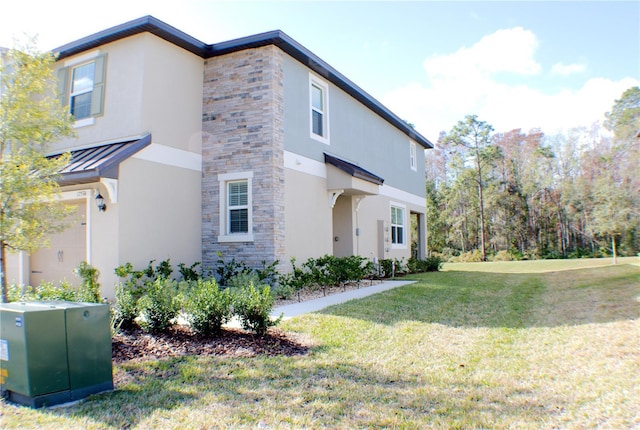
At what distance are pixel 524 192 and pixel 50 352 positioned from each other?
37531mm

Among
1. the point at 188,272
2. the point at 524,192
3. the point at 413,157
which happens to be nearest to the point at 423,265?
the point at 413,157

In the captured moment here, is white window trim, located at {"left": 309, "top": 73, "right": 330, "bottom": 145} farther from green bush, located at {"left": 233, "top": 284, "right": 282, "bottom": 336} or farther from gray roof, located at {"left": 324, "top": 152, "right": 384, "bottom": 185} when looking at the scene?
green bush, located at {"left": 233, "top": 284, "right": 282, "bottom": 336}

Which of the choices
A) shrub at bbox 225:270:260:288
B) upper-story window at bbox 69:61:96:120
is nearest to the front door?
upper-story window at bbox 69:61:96:120

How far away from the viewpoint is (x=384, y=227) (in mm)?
15914

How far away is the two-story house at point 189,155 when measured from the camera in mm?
9328

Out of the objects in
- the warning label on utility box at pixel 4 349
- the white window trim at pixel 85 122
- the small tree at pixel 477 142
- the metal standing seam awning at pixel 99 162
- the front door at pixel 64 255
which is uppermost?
the small tree at pixel 477 142

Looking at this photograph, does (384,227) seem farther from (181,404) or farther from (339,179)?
(181,404)

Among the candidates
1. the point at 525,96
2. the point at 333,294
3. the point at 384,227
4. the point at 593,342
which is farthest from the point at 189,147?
the point at 525,96

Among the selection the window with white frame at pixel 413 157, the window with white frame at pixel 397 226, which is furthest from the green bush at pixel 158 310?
the window with white frame at pixel 413 157

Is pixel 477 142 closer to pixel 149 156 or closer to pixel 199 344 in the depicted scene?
pixel 149 156

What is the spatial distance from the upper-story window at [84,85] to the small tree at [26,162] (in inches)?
163

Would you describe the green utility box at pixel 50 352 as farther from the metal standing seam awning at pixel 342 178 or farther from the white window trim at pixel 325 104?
the white window trim at pixel 325 104

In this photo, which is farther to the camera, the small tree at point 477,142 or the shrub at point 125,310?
the small tree at point 477,142

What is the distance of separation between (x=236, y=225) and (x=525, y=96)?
35738 millimetres
